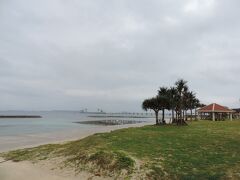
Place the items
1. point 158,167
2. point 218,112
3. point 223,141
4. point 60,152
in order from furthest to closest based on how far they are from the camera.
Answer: point 218,112
point 223,141
point 60,152
point 158,167

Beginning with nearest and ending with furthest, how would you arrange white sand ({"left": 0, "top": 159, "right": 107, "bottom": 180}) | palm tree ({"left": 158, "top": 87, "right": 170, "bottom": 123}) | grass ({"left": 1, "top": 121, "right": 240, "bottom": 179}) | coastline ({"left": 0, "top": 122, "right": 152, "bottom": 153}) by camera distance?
grass ({"left": 1, "top": 121, "right": 240, "bottom": 179})
white sand ({"left": 0, "top": 159, "right": 107, "bottom": 180})
coastline ({"left": 0, "top": 122, "right": 152, "bottom": 153})
palm tree ({"left": 158, "top": 87, "right": 170, "bottom": 123})

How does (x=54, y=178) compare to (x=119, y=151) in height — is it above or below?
below

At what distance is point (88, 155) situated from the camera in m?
16.9

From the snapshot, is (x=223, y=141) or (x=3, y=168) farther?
(x=223, y=141)

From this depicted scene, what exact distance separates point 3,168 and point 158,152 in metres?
8.95

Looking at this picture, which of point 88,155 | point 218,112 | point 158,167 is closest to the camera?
point 158,167

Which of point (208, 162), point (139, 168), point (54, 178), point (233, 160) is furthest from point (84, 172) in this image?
point (233, 160)

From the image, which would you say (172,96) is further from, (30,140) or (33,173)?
(33,173)

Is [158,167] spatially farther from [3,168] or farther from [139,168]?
[3,168]

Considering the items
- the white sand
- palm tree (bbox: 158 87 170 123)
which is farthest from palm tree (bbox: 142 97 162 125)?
the white sand

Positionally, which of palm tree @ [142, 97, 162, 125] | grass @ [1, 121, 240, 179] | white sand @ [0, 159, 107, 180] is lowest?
white sand @ [0, 159, 107, 180]

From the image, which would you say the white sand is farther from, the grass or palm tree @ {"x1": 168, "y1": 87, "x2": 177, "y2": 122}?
palm tree @ {"x1": 168, "y1": 87, "x2": 177, "y2": 122}

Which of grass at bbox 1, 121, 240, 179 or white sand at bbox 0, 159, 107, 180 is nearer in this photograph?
grass at bbox 1, 121, 240, 179

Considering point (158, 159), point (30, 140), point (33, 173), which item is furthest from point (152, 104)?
point (33, 173)
